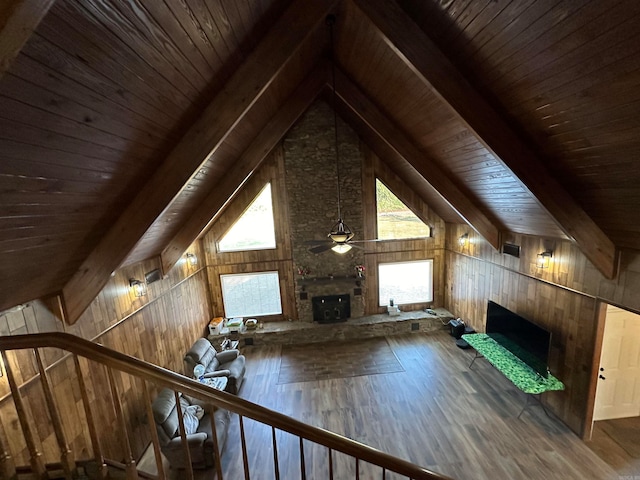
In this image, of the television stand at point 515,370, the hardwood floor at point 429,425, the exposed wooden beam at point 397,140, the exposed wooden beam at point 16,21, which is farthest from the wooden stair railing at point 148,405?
the exposed wooden beam at point 397,140

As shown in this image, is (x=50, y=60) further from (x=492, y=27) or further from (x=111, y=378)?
(x=492, y=27)

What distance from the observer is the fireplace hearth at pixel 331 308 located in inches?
284

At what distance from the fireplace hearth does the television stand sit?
2810 mm

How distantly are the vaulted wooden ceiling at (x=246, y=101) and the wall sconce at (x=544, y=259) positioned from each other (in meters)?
0.58

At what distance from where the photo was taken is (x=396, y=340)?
276 inches

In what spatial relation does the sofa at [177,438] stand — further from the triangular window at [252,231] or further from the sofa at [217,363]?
the triangular window at [252,231]

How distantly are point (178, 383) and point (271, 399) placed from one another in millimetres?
3986

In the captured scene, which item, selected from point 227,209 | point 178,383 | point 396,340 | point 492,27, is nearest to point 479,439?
point 396,340

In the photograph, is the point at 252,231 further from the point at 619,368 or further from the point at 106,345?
the point at 619,368

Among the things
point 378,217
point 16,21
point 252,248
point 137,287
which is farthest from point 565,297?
point 137,287

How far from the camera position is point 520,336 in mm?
4832

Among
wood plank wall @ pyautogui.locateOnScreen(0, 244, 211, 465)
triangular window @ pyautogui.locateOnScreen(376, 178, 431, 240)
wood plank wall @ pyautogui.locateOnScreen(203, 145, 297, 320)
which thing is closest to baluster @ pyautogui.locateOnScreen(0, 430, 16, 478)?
wood plank wall @ pyautogui.locateOnScreen(0, 244, 211, 465)

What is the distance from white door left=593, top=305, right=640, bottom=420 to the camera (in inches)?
153

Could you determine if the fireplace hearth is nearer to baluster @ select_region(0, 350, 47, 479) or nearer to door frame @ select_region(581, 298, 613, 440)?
door frame @ select_region(581, 298, 613, 440)
